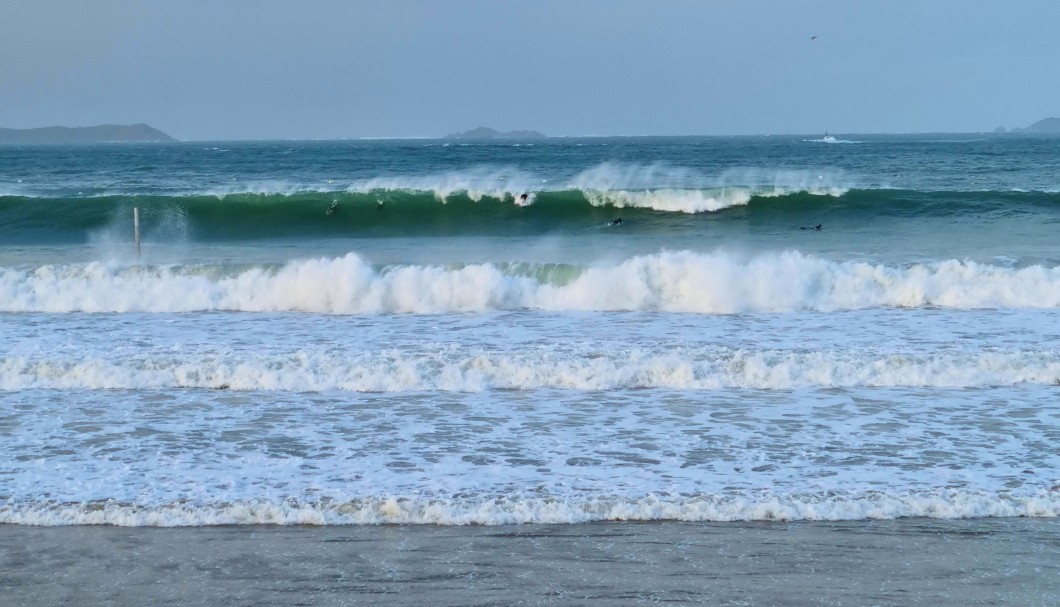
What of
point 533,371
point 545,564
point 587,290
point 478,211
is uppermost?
point 478,211

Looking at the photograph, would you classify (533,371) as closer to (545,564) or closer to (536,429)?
(536,429)

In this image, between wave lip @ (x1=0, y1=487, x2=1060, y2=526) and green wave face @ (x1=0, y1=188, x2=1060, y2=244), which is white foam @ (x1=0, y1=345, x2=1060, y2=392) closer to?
wave lip @ (x1=0, y1=487, x2=1060, y2=526)

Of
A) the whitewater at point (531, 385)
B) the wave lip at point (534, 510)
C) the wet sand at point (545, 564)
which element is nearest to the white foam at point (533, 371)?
the whitewater at point (531, 385)

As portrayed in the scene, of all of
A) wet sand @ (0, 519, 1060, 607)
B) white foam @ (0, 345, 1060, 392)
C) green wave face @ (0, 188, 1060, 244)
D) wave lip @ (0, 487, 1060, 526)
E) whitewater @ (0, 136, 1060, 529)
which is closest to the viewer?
wet sand @ (0, 519, 1060, 607)

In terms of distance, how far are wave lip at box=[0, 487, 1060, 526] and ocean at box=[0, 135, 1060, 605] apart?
0.02 metres

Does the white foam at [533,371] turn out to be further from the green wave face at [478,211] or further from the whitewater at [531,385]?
the green wave face at [478,211]

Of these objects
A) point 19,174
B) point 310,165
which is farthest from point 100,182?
point 310,165

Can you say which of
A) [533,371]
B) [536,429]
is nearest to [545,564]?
[536,429]

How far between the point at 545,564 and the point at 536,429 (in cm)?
220

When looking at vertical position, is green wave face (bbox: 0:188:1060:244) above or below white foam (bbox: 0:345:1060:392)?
above

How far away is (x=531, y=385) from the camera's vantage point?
805 cm

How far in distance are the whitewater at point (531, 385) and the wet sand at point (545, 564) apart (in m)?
0.18

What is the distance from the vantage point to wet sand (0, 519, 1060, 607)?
14.1 ft

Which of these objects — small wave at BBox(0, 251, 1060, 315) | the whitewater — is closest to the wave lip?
the whitewater
